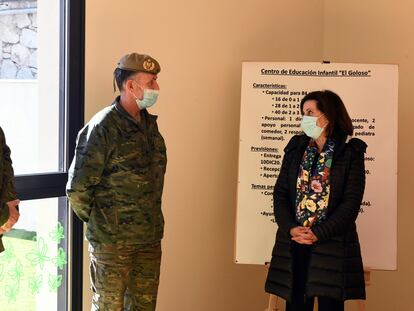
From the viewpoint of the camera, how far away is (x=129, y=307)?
2719 mm

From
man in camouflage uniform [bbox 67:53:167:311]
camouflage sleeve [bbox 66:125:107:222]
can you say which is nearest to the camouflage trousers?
man in camouflage uniform [bbox 67:53:167:311]

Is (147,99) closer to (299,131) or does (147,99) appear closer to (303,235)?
(303,235)

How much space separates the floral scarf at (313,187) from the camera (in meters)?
2.72

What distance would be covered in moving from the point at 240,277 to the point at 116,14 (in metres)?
1.86

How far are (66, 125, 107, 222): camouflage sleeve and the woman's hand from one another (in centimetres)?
91

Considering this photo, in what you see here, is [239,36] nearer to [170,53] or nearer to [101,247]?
[170,53]

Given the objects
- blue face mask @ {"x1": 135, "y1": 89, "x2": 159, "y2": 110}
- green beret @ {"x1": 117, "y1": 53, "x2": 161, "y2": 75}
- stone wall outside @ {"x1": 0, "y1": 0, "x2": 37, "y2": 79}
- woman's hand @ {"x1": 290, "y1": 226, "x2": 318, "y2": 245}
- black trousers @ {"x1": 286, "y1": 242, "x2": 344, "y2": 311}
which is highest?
stone wall outside @ {"x1": 0, "y1": 0, "x2": 37, "y2": 79}

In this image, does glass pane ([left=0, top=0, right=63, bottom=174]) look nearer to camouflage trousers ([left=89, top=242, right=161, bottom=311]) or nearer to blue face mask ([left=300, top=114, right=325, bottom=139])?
camouflage trousers ([left=89, top=242, right=161, bottom=311])

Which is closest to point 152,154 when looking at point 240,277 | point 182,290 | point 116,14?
point 116,14

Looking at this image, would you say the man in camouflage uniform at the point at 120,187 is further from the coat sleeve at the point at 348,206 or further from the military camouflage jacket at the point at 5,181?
the coat sleeve at the point at 348,206

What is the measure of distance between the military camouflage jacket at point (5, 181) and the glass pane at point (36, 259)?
0.71m

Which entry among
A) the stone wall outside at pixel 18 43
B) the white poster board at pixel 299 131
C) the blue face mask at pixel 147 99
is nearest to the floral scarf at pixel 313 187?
the white poster board at pixel 299 131

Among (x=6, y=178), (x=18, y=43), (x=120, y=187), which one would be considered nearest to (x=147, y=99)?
(x=120, y=187)

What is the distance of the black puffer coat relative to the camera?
268 cm
